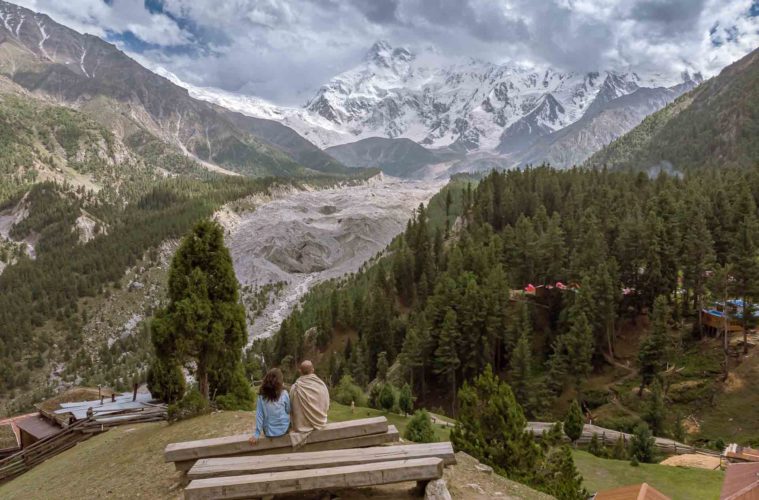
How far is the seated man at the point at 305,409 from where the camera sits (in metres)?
12.2

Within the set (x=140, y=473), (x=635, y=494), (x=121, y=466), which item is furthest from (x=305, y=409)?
(x=635, y=494)

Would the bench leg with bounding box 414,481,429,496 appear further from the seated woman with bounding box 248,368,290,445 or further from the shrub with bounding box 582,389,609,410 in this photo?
the shrub with bounding box 582,389,609,410

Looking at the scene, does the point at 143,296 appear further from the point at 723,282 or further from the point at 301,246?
the point at 723,282

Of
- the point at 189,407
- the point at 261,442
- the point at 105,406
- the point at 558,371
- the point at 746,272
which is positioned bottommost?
the point at 558,371

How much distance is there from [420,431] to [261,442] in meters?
23.9

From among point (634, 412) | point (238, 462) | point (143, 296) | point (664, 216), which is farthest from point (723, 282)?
point (143, 296)

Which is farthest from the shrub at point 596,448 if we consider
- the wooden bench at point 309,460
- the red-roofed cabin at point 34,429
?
the red-roofed cabin at point 34,429

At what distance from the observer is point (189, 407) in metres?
23.3

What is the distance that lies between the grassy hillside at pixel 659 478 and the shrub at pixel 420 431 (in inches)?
437

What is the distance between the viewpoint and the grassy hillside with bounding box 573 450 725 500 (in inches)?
1359

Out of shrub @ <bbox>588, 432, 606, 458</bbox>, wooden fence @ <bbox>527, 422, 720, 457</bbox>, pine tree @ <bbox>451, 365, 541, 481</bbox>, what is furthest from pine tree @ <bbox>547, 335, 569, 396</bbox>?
pine tree @ <bbox>451, 365, 541, 481</bbox>

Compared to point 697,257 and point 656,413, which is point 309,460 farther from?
point 697,257

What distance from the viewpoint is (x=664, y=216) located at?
7662cm

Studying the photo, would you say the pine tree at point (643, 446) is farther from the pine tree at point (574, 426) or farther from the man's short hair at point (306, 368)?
the man's short hair at point (306, 368)
